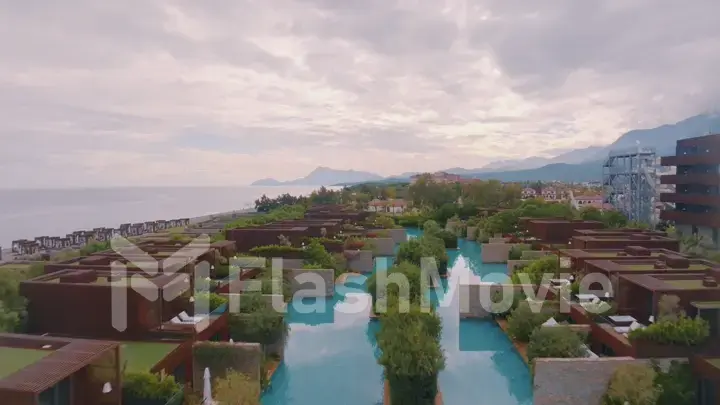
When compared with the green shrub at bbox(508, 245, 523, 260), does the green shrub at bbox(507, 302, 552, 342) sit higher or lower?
lower

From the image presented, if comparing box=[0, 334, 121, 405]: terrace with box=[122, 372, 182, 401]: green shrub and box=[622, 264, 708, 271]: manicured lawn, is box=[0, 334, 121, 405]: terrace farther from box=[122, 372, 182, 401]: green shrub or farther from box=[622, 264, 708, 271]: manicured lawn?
box=[622, 264, 708, 271]: manicured lawn

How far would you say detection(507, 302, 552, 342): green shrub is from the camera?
15193mm

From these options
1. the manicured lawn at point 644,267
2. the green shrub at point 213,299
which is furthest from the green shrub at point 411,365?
the manicured lawn at point 644,267

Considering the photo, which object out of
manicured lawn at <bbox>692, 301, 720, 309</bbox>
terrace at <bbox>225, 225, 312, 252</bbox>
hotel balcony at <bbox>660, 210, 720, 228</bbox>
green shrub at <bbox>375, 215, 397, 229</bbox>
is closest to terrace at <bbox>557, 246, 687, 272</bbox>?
manicured lawn at <bbox>692, 301, 720, 309</bbox>

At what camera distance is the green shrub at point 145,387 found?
890 cm

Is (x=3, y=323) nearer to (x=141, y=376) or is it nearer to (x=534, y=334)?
(x=141, y=376)

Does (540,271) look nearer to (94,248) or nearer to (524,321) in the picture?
(524,321)

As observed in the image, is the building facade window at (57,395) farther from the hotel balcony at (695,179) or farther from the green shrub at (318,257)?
the hotel balcony at (695,179)

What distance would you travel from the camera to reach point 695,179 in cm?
3494

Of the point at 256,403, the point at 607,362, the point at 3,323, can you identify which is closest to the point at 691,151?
the point at 607,362

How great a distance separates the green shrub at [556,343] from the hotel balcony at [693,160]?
91.2ft

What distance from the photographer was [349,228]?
37594mm

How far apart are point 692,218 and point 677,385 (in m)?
30.3

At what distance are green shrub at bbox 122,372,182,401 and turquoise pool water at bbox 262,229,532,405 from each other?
339 cm
